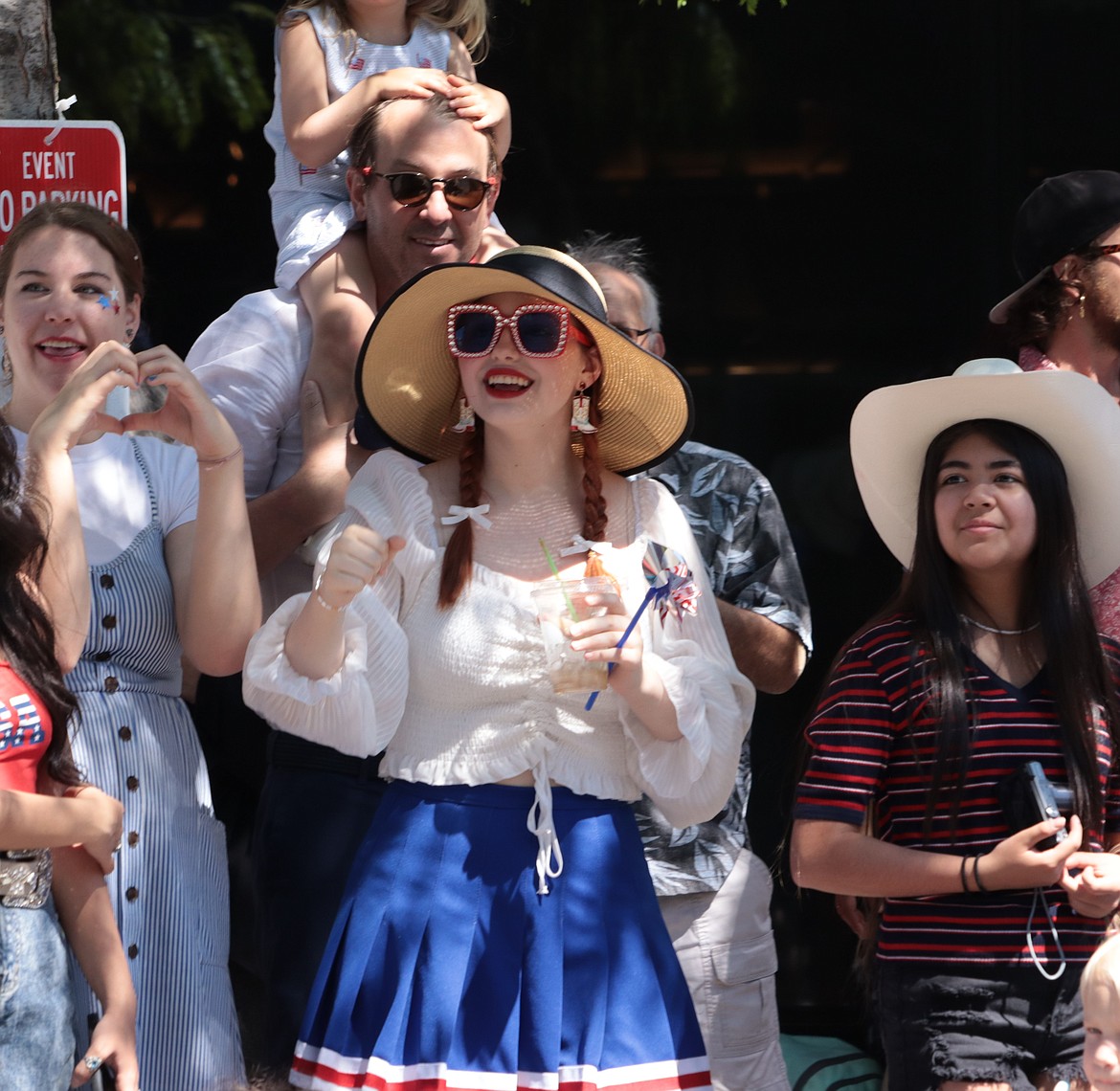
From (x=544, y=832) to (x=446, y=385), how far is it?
903mm

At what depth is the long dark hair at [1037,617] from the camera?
9.78 feet

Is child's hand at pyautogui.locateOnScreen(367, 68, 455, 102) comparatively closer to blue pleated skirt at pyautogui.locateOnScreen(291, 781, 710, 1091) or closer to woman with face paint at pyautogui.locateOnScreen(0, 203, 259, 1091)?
woman with face paint at pyautogui.locateOnScreen(0, 203, 259, 1091)

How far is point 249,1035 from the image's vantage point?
447 centimetres

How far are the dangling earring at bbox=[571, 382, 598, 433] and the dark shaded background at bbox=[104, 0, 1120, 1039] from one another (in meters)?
2.07

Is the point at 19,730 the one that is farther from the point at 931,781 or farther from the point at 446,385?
the point at 931,781

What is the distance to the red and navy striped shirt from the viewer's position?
9.66 feet

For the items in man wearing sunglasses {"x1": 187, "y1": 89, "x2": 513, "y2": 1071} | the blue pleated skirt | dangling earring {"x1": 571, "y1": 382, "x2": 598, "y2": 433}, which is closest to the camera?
the blue pleated skirt

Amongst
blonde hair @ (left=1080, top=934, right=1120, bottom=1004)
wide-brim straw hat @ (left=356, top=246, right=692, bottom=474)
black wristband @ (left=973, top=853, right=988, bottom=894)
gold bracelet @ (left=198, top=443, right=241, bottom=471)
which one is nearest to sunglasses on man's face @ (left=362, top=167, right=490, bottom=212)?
wide-brim straw hat @ (left=356, top=246, right=692, bottom=474)

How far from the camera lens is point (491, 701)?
2.92m

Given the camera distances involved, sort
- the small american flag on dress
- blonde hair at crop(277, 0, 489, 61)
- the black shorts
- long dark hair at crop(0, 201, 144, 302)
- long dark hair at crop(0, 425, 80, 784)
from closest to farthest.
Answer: long dark hair at crop(0, 425, 80, 784) < the black shorts < the small american flag on dress < long dark hair at crop(0, 201, 144, 302) < blonde hair at crop(277, 0, 489, 61)

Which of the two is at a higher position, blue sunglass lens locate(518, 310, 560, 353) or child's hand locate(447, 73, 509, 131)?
child's hand locate(447, 73, 509, 131)

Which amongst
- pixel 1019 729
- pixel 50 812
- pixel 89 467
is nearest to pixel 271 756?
pixel 89 467

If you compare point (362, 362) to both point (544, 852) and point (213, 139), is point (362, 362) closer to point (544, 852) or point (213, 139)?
point (544, 852)

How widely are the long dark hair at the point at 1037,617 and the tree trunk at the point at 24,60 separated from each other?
6.53ft
